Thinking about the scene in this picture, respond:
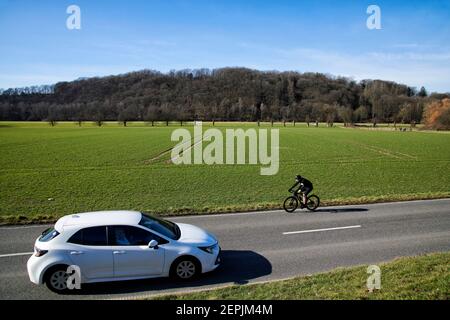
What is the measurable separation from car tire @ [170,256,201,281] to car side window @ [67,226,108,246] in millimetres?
1604

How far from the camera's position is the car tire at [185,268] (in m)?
8.47

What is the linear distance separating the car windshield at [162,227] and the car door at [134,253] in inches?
13.3

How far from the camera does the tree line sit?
13812cm

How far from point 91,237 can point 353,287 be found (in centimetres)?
549

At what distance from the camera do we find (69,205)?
56.3 ft

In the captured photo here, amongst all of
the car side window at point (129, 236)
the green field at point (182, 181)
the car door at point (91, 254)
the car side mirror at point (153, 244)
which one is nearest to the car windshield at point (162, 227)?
the car side window at point (129, 236)

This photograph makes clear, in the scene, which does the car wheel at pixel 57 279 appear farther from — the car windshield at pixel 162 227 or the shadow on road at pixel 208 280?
the car windshield at pixel 162 227

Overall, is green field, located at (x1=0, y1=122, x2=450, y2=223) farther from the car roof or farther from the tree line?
the tree line

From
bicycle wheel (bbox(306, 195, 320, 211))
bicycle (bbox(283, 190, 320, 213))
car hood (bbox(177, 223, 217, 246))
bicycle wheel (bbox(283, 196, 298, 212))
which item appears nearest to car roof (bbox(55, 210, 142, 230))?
car hood (bbox(177, 223, 217, 246))

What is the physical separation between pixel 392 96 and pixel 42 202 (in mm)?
169103

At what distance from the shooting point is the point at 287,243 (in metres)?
11.1

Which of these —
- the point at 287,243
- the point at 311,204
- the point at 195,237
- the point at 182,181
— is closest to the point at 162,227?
the point at 195,237

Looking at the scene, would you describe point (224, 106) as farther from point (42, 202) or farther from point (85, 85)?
point (42, 202)
